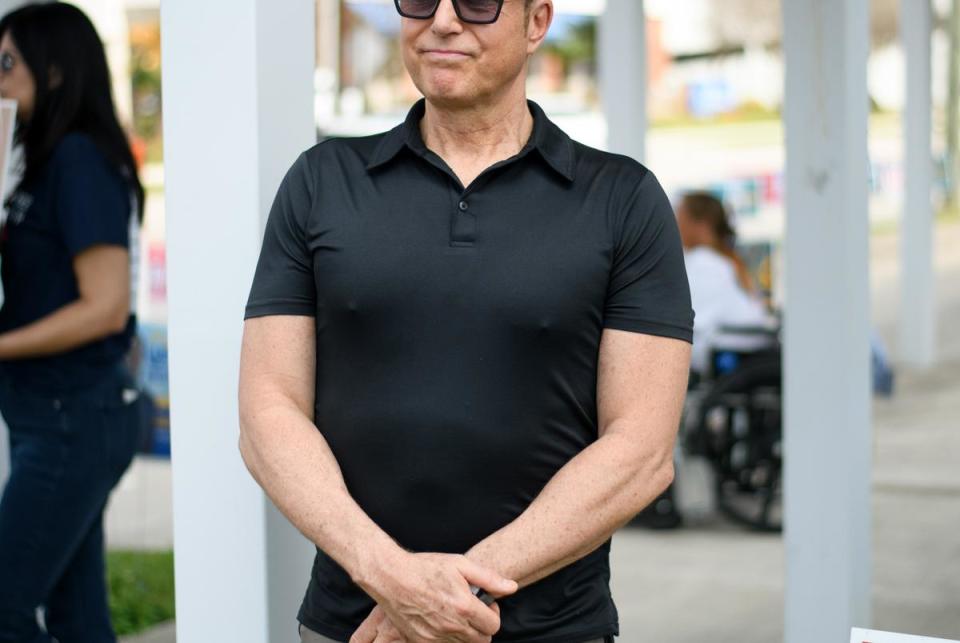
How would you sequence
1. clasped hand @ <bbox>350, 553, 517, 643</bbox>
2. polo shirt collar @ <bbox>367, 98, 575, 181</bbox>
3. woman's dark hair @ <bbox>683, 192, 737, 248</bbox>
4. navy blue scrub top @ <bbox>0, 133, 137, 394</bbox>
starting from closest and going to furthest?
clasped hand @ <bbox>350, 553, 517, 643</bbox> → polo shirt collar @ <bbox>367, 98, 575, 181</bbox> → navy blue scrub top @ <bbox>0, 133, 137, 394</bbox> → woman's dark hair @ <bbox>683, 192, 737, 248</bbox>

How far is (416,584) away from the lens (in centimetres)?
216

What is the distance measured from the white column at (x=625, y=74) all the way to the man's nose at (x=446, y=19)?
226 inches

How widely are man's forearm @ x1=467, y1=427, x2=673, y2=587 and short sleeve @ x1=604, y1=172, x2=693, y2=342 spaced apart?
18 cm

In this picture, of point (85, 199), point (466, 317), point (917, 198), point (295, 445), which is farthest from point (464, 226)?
point (917, 198)

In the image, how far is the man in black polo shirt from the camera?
2258 mm

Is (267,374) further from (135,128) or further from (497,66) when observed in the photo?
(135,128)

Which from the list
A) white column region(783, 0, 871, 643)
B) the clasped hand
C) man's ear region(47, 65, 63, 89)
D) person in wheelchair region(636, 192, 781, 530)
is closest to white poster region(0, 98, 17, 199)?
man's ear region(47, 65, 63, 89)

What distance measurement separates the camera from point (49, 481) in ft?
11.4

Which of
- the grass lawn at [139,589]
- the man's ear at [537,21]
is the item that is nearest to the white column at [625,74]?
the grass lawn at [139,589]

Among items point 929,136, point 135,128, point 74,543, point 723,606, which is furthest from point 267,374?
point 135,128

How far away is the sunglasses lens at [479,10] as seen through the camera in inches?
89.1

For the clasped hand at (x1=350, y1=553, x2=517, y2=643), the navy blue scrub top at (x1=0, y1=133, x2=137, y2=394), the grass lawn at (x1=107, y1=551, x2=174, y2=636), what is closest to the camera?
the clasped hand at (x1=350, y1=553, x2=517, y2=643)

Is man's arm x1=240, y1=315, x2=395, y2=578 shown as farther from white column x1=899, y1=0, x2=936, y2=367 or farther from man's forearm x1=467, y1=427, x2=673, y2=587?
white column x1=899, y1=0, x2=936, y2=367

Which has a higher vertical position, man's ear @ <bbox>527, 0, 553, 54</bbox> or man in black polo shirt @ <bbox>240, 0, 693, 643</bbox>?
man's ear @ <bbox>527, 0, 553, 54</bbox>
